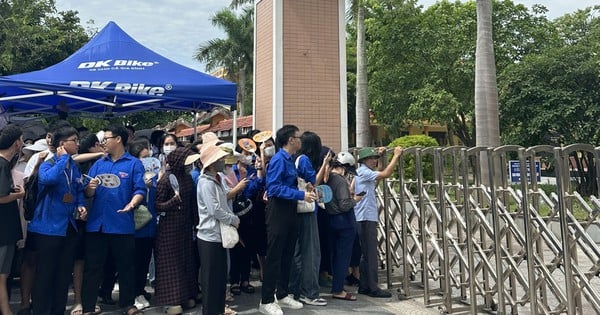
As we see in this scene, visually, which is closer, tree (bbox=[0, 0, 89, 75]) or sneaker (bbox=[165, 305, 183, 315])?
sneaker (bbox=[165, 305, 183, 315])

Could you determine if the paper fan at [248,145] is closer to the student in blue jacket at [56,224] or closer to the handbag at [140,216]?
the handbag at [140,216]

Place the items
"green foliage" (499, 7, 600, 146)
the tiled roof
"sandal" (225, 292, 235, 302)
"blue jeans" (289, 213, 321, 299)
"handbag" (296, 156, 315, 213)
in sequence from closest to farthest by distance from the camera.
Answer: "handbag" (296, 156, 315, 213) → "blue jeans" (289, 213, 321, 299) → "sandal" (225, 292, 235, 302) → "green foliage" (499, 7, 600, 146) → the tiled roof

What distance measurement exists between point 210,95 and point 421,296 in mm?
4004

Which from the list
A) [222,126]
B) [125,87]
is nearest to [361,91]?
[222,126]

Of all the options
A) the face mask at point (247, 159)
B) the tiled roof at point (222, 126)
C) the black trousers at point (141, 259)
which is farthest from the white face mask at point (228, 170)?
the tiled roof at point (222, 126)

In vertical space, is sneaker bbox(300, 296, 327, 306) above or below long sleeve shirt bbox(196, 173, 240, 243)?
below

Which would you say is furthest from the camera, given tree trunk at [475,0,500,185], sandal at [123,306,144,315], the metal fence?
tree trunk at [475,0,500,185]

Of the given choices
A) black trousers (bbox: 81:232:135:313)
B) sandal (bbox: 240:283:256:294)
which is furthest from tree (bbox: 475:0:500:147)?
black trousers (bbox: 81:232:135:313)

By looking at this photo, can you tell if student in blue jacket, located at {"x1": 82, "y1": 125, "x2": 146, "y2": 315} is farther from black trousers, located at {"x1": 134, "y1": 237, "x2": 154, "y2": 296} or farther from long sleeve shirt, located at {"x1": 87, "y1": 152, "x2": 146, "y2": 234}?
black trousers, located at {"x1": 134, "y1": 237, "x2": 154, "y2": 296}

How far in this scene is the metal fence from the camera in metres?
4.00

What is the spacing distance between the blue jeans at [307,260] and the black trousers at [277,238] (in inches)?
10.1

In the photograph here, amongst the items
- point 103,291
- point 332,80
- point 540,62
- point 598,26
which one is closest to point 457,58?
point 540,62

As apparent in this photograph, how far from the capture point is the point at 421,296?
5.43 m

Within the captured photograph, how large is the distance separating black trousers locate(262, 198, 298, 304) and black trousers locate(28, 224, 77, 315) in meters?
1.78
